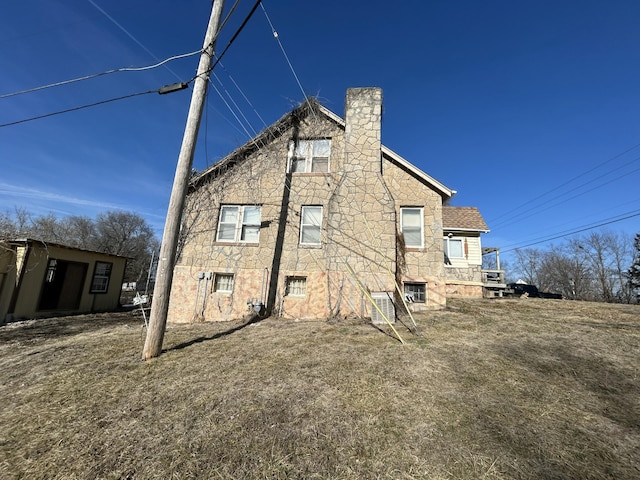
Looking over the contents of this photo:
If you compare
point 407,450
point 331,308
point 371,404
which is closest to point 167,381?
point 371,404

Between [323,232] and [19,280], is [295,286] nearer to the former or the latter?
[323,232]

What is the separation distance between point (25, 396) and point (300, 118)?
37.4 ft

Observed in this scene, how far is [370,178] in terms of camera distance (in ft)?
33.6

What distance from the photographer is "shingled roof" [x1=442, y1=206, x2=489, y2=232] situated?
50.7 ft

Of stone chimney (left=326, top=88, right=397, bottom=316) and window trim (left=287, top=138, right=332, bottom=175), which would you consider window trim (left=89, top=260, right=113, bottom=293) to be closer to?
window trim (left=287, top=138, right=332, bottom=175)

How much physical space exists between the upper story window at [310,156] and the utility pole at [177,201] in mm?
4938

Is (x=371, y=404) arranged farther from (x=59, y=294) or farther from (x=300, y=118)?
(x=59, y=294)

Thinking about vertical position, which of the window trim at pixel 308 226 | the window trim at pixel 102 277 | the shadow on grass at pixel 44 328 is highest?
the window trim at pixel 308 226

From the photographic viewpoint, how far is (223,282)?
34.5 feet

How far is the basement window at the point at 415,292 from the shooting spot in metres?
10.1

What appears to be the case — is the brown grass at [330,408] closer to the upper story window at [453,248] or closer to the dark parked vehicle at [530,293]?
the upper story window at [453,248]

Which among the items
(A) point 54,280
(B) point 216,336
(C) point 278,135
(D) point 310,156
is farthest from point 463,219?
(A) point 54,280

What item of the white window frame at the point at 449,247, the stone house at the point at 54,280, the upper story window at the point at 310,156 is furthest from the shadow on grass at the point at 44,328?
the white window frame at the point at 449,247

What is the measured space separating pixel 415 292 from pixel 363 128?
6.84m
